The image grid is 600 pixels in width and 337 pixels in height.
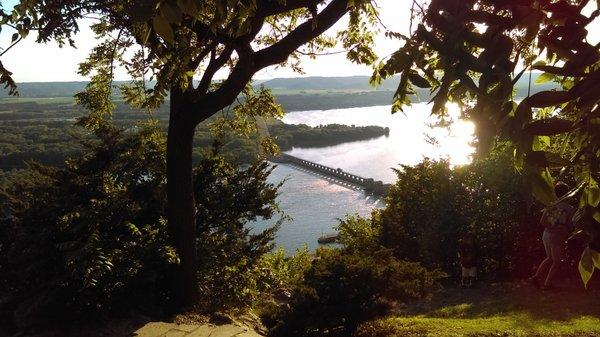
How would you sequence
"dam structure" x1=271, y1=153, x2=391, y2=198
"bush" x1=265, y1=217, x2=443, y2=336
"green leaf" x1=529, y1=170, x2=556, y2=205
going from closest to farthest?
"green leaf" x1=529, y1=170, x2=556, y2=205 → "bush" x1=265, y1=217, x2=443, y2=336 → "dam structure" x1=271, y1=153, x2=391, y2=198

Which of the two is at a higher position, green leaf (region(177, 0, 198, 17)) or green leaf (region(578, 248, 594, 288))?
green leaf (region(177, 0, 198, 17))

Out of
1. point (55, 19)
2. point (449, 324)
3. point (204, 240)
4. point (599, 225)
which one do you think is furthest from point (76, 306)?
point (599, 225)

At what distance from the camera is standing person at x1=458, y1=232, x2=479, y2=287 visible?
943cm

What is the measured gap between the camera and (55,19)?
204 inches

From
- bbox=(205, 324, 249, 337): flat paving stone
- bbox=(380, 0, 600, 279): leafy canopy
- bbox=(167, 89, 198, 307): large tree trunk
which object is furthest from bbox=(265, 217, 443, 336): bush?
bbox=(380, 0, 600, 279): leafy canopy

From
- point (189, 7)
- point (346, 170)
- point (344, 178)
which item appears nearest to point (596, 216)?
point (189, 7)

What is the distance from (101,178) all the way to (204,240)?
1.99 metres

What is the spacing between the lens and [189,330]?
6.11 m

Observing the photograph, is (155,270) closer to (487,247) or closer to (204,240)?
(204,240)

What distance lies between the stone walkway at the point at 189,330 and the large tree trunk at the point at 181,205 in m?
0.83

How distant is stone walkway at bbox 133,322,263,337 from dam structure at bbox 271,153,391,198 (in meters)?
29.7

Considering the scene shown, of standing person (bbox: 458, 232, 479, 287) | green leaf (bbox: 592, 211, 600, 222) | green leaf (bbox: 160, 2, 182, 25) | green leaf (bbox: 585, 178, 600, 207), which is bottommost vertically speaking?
standing person (bbox: 458, 232, 479, 287)

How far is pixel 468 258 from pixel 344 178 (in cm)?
3911

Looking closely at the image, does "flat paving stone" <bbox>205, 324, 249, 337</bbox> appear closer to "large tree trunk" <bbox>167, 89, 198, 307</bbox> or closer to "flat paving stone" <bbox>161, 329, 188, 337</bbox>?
"flat paving stone" <bbox>161, 329, 188, 337</bbox>
